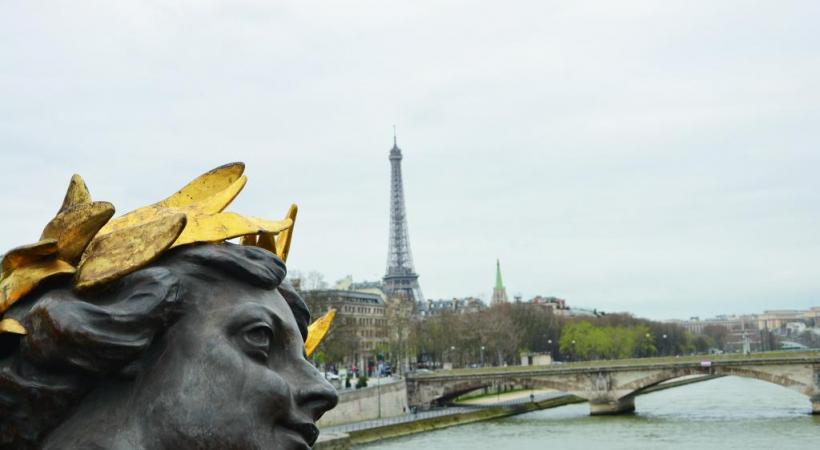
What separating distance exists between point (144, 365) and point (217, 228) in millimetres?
362

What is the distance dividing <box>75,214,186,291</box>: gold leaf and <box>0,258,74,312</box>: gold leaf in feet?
0.15

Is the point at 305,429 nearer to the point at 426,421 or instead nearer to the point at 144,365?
the point at 144,365

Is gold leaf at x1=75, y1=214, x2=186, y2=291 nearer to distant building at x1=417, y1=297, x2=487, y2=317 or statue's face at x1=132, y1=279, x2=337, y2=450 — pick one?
statue's face at x1=132, y1=279, x2=337, y2=450

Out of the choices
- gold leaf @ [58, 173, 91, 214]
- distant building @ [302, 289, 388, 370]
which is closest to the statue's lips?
gold leaf @ [58, 173, 91, 214]

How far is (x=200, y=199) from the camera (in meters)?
2.56

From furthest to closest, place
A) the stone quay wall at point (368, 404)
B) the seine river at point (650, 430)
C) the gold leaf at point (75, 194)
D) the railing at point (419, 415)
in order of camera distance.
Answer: the stone quay wall at point (368, 404) < the railing at point (419, 415) < the seine river at point (650, 430) < the gold leaf at point (75, 194)

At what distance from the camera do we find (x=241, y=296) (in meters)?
2.25

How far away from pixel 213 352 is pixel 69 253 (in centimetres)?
41

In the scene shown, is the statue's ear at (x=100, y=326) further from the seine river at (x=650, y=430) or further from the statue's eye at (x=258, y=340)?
the seine river at (x=650, y=430)

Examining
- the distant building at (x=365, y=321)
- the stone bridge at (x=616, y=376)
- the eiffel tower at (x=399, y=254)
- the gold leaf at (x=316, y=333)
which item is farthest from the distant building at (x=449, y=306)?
the gold leaf at (x=316, y=333)

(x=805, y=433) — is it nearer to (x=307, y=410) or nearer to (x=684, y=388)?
(x=307, y=410)

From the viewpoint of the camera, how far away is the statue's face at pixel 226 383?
2.10 metres

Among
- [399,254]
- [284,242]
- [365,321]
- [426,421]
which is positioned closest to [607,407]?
[426,421]

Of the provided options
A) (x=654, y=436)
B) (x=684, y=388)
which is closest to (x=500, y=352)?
(x=684, y=388)
